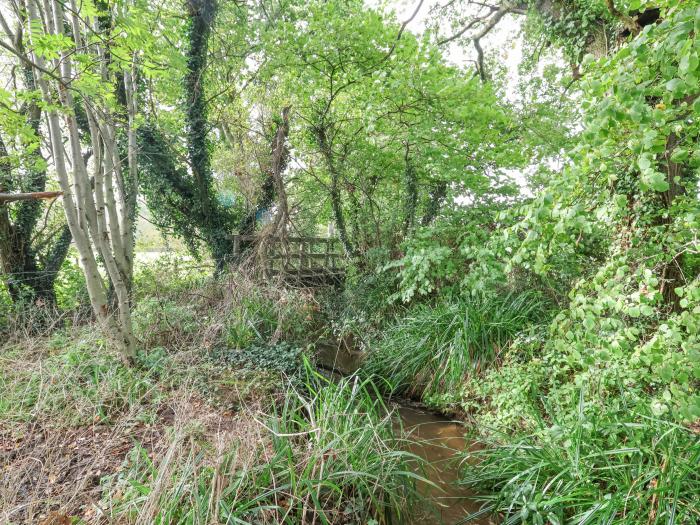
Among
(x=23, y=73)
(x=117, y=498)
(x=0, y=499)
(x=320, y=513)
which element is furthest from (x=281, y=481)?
(x=23, y=73)

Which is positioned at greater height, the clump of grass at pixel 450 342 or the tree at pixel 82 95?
the tree at pixel 82 95

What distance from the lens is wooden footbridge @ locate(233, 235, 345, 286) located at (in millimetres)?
6000

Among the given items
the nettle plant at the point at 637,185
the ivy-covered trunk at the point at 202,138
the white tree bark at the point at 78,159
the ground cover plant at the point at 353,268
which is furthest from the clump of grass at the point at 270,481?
the ivy-covered trunk at the point at 202,138

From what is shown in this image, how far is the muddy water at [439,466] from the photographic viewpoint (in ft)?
7.88

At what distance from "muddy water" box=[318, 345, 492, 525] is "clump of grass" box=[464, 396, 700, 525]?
17 cm

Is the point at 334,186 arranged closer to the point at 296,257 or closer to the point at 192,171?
the point at 296,257

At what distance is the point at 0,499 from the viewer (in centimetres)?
203

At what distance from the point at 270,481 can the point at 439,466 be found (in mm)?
1729

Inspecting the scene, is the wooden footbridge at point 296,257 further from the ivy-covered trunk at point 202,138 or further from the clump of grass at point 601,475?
the clump of grass at point 601,475

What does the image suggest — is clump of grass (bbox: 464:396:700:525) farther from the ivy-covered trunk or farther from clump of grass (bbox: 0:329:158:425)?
the ivy-covered trunk

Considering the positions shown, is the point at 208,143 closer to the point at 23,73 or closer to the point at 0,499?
the point at 23,73

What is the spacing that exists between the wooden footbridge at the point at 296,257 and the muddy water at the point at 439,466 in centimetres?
208

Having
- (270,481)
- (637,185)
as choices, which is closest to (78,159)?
(270,481)

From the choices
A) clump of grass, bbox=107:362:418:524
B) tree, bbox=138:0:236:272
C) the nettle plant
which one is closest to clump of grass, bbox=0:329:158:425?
clump of grass, bbox=107:362:418:524
